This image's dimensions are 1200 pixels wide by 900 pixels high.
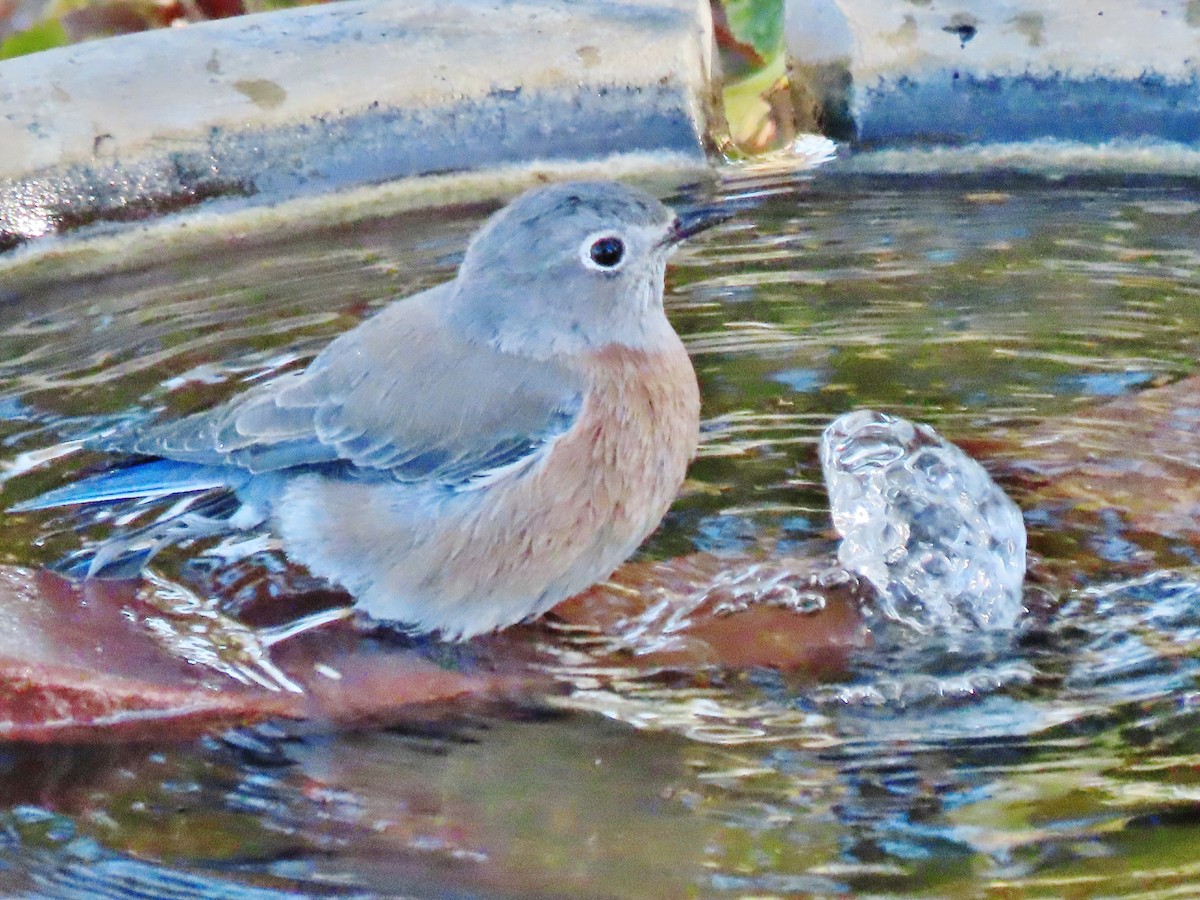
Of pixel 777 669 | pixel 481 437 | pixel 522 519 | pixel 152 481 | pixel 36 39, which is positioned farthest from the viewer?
pixel 36 39

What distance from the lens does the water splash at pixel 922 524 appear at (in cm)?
361

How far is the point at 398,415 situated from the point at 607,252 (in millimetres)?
605

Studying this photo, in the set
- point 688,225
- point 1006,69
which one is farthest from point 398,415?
point 1006,69

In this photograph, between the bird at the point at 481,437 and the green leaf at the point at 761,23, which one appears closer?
the bird at the point at 481,437

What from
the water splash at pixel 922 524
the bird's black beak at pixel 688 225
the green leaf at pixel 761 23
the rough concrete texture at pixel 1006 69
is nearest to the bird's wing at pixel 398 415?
the bird's black beak at pixel 688 225

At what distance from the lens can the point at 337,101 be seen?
526 centimetres

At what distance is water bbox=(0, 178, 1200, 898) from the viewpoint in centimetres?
257

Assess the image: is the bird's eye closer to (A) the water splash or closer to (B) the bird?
(B) the bird

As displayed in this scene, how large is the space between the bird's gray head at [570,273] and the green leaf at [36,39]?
386 centimetres

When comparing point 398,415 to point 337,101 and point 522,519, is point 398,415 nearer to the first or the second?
point 522,519

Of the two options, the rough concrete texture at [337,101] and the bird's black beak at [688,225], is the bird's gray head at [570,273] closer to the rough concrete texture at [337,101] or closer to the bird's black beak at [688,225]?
the bird's black beak at [688,225]

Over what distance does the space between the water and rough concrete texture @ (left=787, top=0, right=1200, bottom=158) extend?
205 mm

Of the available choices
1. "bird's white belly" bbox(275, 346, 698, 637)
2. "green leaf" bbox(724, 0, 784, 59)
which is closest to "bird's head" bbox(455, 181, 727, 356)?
"bird's white belly" bbox(275, 346, 698, 637)

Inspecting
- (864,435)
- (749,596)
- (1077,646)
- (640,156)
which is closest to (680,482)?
(749,596)
